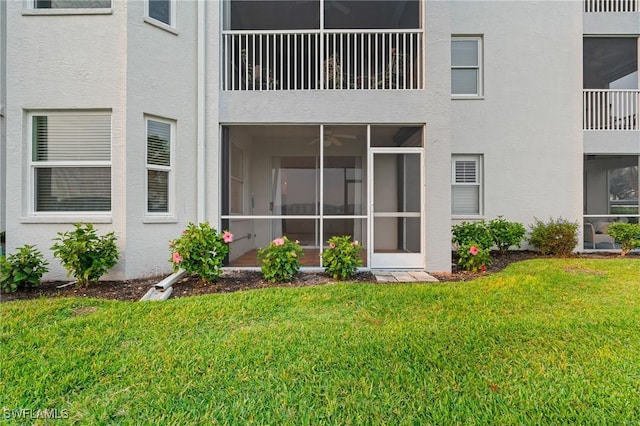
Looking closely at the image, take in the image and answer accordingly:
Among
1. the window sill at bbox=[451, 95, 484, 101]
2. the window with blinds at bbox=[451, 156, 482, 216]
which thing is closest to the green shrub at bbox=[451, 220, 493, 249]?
the window with blinds at bbox=[451, 156, 482, 216]

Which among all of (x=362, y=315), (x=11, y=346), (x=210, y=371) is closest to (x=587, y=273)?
(x=362, y=315)

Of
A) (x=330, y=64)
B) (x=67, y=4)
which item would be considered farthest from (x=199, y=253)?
(x=67, y=4)

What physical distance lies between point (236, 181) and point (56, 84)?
3.55 m

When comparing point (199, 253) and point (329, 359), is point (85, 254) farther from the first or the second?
point (329, 359)

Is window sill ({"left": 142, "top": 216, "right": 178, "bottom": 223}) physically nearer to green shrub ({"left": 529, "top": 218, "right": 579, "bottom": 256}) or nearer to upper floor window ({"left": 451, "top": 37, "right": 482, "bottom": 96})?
upper floor window ({"left": 451, "top": 37, "right": 482, "bottom": 96})

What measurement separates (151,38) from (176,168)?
2.36 m

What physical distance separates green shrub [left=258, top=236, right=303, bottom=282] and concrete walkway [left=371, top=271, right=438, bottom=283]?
157 centimetres

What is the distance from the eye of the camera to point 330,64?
6.16 metres

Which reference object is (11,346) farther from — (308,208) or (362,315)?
(308,208)

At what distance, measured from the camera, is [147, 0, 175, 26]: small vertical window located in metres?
5.58

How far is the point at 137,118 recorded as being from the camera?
5309 mm

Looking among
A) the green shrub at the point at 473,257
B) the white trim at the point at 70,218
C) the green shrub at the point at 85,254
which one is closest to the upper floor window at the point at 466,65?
the green shrub at the point at 473,257

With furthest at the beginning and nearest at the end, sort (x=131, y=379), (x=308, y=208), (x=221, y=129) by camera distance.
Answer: (x=308, y=208) < (x=221, y=129) < (x=131, y=379)

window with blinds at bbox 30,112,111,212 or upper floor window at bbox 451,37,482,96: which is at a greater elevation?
upper floor window at bbox 451,37,482,96
